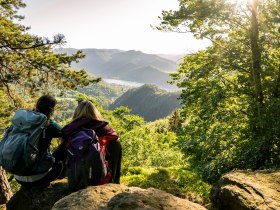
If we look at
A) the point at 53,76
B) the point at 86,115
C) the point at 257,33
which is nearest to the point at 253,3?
the point at 257,33

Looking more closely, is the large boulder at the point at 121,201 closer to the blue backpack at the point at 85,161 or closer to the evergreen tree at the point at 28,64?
the blue backpack at the point at 85,161

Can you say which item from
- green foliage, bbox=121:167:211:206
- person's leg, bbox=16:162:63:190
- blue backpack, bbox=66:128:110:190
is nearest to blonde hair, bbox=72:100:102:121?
blue backpack, bbox=66:128:110:190

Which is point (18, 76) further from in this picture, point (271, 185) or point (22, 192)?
point (271, 185)

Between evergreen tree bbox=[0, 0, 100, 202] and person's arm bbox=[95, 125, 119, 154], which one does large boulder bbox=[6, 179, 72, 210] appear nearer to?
person's arm bbox=[95, 125, 119, 154]

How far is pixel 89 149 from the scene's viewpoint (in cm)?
415

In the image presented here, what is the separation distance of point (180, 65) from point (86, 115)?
10.2m

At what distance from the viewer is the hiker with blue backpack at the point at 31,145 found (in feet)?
13.4

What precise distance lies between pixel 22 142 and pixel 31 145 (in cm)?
13

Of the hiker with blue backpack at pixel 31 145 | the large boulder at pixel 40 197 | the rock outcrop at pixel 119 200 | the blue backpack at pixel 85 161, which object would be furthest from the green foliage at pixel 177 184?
the rock outcrop at pixel 119 200

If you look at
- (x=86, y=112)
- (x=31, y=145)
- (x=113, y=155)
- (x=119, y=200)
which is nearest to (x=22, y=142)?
(x=31, y=145)

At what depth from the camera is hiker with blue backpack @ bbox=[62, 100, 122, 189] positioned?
4.13 m

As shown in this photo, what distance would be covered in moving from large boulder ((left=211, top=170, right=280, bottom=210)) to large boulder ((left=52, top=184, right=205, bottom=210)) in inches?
30.1

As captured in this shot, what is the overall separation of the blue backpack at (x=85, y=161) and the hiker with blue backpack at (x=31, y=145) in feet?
1.51

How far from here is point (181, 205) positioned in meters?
3.24
